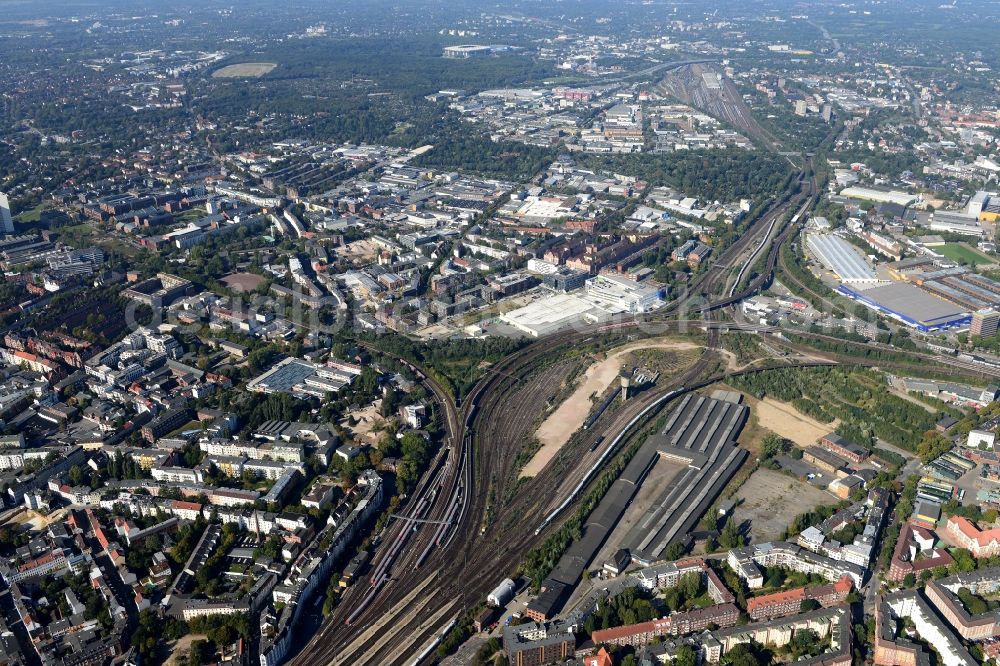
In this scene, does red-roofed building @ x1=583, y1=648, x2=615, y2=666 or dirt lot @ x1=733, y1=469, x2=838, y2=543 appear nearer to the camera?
red-roofed building @ x1=583, y1=648, x2=615, y2=666

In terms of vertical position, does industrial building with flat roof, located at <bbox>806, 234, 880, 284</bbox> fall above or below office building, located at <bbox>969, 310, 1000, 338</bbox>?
below

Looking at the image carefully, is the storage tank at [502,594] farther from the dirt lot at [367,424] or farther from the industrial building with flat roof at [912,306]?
the industrial building with flat roof at [912,306]

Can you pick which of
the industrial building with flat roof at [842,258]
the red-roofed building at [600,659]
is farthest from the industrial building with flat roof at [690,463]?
the industrial building with flat roof at [842,258]

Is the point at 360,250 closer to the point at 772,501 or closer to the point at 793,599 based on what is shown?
the point at 772,501

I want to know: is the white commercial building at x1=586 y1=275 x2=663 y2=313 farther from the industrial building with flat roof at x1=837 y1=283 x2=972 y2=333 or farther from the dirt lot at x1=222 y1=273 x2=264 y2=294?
the dirt lot at x1=222 y1=273 x2=264 y2=294

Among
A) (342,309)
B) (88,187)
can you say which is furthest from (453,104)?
(342,309)

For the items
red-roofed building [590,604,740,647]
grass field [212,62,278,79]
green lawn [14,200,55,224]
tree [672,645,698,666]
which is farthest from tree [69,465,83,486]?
grass field [212,62,278,79]

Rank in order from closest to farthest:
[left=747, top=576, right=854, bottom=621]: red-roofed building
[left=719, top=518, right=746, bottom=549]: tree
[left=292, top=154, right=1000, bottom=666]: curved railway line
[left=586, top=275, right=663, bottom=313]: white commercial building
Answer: [left=747, top=576, right=854, bottom=621]: red-roofed building, [left=292, top=154, right=1000, bottom=666]: curved railway line, [left=719, top=518, right=746, bottom=549]: tree, [left=586, top=275, right=663, bottom=313]: white commercial building
